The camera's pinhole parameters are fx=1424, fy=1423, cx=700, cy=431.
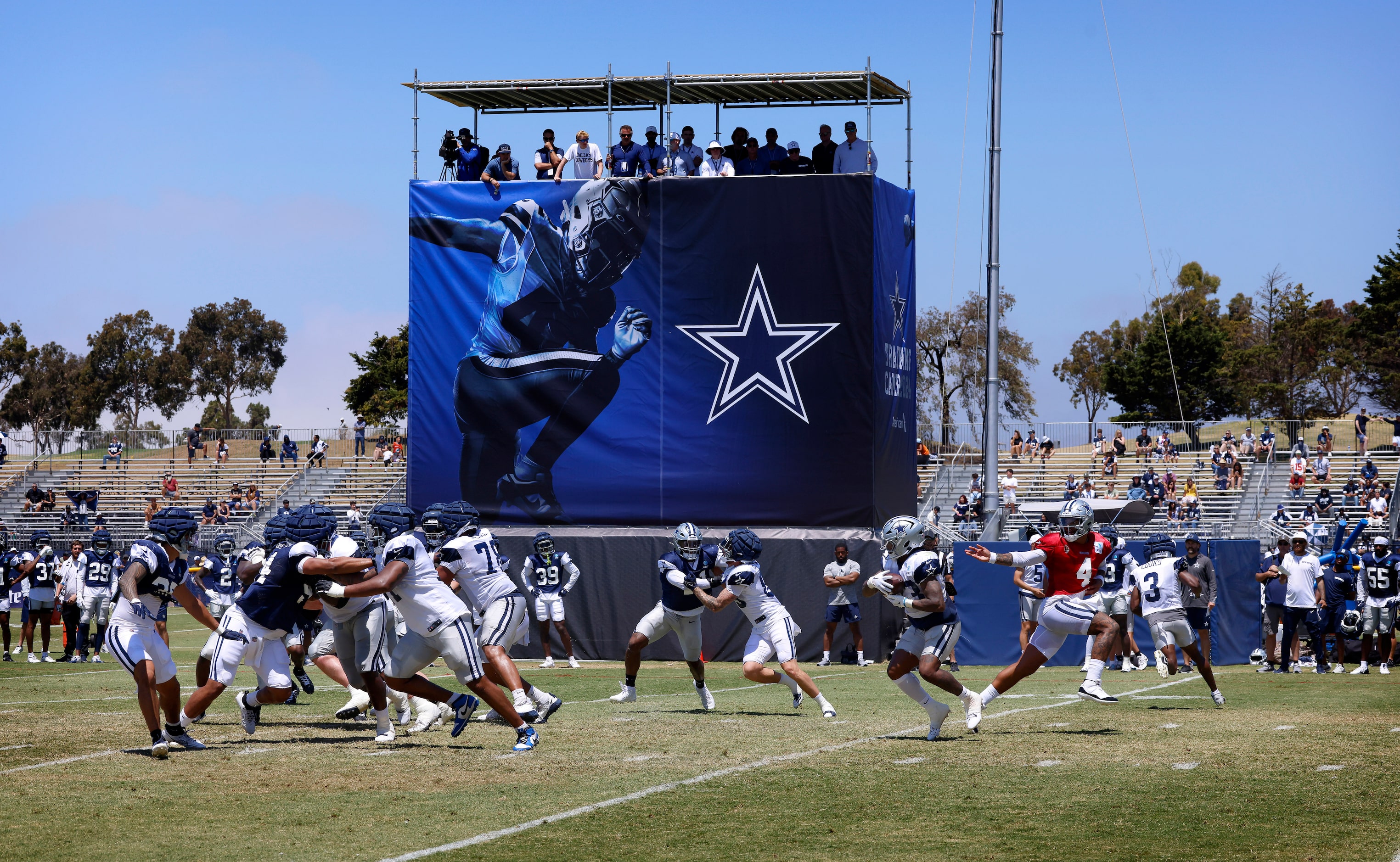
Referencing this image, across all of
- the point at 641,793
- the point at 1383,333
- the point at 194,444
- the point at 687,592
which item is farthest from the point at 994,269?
the point at 1383,333

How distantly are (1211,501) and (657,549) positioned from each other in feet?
60.2

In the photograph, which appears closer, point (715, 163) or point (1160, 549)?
point (1160, 549)

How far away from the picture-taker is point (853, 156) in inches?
888

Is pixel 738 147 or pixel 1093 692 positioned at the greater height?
pixel 738 147

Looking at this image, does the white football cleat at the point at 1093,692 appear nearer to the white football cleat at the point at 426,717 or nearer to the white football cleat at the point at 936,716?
the white football cleat at the point at 936,716

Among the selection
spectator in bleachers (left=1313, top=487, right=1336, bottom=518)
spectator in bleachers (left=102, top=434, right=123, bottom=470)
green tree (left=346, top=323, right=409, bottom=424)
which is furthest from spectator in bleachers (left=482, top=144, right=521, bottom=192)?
green tree (left=346, top=323, right=409, bottom=424)

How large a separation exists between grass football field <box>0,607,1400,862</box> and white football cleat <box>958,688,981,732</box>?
6.8 inches

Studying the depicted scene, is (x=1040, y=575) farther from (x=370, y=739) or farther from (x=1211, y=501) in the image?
(x=1211, y=501)

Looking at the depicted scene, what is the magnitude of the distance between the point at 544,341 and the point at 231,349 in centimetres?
6830

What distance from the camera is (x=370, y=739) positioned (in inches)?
436

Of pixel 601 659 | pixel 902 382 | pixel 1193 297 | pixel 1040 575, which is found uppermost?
pixel 1193 297

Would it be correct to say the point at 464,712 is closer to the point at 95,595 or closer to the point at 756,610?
the point at 756,610

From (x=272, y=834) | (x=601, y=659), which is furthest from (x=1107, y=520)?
(x=272, y=834)

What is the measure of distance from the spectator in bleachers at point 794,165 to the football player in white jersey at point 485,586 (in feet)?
39.0
